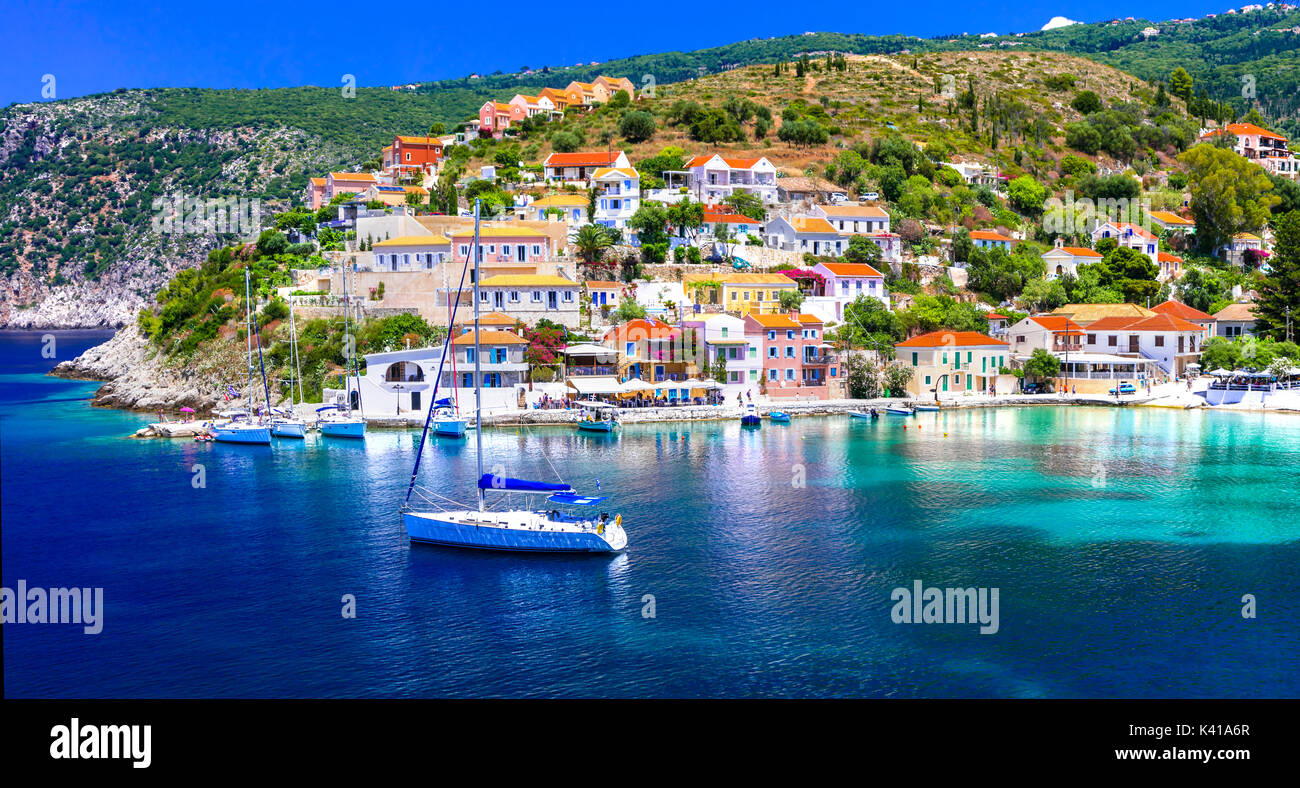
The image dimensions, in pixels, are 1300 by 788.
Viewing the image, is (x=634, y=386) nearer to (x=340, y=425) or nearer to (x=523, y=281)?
(x=523, y=281)

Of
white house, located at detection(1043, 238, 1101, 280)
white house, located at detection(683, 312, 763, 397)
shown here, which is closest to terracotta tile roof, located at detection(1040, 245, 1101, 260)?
white house, located at detection(1043, 238, 1101, 280)

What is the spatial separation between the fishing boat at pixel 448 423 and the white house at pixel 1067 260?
57.5 m

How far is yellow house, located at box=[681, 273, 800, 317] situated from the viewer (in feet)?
239

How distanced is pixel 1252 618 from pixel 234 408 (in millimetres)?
52955

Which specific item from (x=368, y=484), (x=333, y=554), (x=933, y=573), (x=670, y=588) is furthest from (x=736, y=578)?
(x=368, y=484)

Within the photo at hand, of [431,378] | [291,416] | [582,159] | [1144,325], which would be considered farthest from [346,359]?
[1144,325]

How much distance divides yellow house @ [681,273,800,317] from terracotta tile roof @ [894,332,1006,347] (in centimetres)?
915

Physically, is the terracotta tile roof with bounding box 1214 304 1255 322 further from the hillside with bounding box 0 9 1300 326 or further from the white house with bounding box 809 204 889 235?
the hillside with bounding box 0 9 1300 326

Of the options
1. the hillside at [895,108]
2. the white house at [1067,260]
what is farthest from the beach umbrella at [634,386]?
the white house at [1067,260]

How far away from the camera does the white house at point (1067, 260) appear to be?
9038cm

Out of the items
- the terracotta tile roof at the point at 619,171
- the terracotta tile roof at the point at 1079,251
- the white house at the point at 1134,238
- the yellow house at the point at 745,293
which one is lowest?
the yellow house at the point at 745,293

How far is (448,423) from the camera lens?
2170 inches

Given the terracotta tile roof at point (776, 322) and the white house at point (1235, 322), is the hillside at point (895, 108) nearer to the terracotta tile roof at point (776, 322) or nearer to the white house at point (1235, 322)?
the white house at point (1235, 322)
